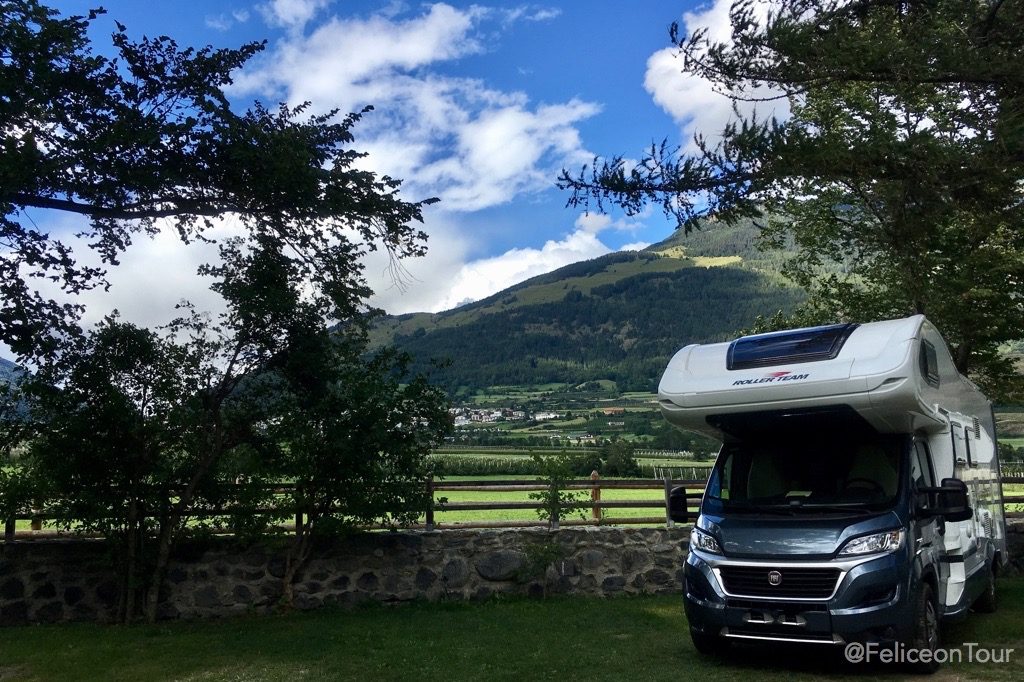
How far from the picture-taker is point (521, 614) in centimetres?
941

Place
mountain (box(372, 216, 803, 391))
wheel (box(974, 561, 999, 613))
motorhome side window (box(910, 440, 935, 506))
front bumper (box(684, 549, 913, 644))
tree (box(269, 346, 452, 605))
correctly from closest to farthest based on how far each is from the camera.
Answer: front bumper (box(684, 549, 913, 644)), motorhome side window (box(910, 440, 935, 506)), wheel (box(974, 561, 999, 613)), tree (box(269, 346, 452, 605)), mountain (box(372, 216, 803, 391))

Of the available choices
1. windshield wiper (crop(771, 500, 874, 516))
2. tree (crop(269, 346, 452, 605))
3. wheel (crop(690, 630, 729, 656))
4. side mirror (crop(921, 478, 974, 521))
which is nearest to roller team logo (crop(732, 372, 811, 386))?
windshield wiper (crop(771, 500, 874, 516))

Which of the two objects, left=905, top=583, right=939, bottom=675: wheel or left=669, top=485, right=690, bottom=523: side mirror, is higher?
left=669, top=485, right=690, bottom=523: side mirror

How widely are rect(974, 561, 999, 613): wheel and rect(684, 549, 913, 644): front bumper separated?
360 centimetres

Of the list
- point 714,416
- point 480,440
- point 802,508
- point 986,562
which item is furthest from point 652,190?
point 480,440

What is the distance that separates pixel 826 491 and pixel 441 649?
3.66m

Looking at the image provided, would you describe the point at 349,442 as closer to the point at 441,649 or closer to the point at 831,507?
the point at 441,649

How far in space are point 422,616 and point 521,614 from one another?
111 cm

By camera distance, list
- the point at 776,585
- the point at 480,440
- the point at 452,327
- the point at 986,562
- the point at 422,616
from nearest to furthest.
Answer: the point at 776,585
the point at 986,562
the point at 422,616
the point at 480,440
the point at 452,327

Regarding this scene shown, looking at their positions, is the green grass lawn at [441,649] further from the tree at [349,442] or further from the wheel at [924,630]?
the tree at [349,442]

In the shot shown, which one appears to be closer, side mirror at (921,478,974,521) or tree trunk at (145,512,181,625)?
side mirror at (921,478,974,521)

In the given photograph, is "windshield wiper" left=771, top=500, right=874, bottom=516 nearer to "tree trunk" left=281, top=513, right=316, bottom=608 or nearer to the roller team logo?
the roller team logo

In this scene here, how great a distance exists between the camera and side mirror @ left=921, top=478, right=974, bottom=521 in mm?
6145

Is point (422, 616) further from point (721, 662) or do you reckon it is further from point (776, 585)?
point (776, 585)
